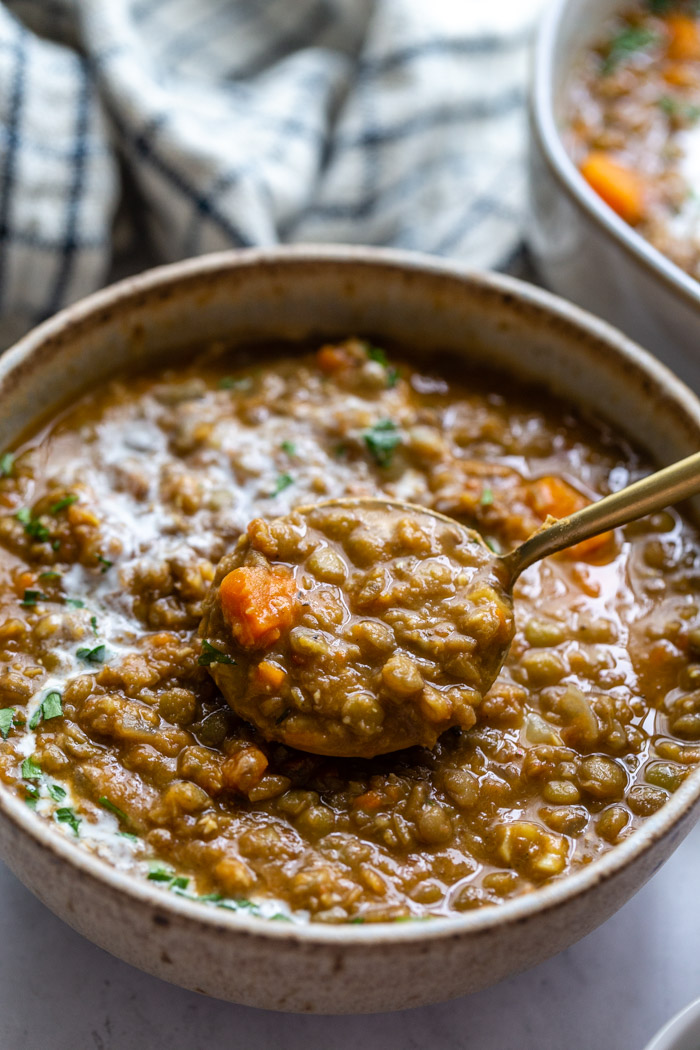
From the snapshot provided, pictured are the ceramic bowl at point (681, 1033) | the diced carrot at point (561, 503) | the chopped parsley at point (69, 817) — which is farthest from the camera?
the diced carrot at point (561, 503)

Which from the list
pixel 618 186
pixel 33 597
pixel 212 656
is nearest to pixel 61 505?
pixel 33 597

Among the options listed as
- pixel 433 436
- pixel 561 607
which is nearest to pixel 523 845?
pixel 561 607

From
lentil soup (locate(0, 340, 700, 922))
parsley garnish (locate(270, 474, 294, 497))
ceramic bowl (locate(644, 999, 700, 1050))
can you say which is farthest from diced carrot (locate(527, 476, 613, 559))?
ceramic bowl (locate(644, 999, 700, 1050))

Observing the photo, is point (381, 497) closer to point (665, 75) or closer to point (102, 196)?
point (102, 196)

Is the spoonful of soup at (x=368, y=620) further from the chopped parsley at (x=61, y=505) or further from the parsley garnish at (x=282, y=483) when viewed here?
the chopped parsley at (x=61, y=505)

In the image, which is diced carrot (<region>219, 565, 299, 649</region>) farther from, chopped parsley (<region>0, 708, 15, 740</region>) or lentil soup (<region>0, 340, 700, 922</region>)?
chopped parsley (<region>0, 708, 15, 740</region>)

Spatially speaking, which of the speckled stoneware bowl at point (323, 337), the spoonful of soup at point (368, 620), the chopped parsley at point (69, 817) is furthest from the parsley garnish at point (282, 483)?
the chopped parsley at point (69, 817)
